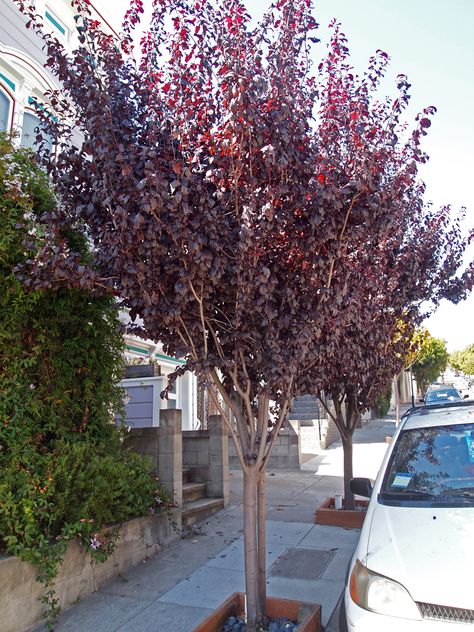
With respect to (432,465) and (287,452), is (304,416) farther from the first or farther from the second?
(432,465)

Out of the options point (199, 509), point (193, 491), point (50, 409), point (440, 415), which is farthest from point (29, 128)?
point (440, 415)

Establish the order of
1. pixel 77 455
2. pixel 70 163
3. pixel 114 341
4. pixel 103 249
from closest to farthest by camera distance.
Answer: pixel 103 249, pixel 70 163, pixel 77 455, pixel 114 341

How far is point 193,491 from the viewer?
25.1 ft

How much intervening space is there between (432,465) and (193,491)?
4.70 m

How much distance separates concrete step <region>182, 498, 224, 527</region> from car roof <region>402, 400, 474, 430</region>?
3.67 meters

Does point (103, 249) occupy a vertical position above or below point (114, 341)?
above

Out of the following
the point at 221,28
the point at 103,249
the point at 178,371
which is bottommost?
the point at 178,371

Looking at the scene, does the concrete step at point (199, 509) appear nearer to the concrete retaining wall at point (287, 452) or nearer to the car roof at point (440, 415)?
the car roof at point (440, 415)

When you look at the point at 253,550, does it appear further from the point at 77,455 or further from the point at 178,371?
the point at 77,455

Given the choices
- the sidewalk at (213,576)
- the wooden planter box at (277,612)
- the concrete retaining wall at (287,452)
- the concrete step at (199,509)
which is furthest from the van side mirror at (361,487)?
the concrete retaining wall at (287,452)

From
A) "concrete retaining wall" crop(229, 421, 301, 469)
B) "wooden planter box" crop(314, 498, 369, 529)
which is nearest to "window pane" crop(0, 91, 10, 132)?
"wooden planter box" crop(314, 498, 369, 529)

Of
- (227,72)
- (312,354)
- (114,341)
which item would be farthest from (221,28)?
(114,341)

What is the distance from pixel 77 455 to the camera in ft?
16.0

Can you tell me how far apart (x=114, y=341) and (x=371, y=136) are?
11.9 ft
